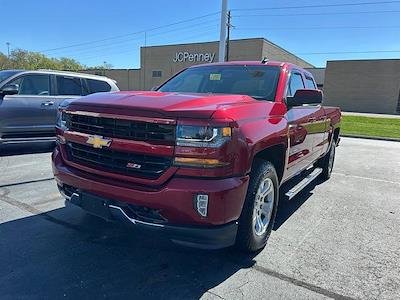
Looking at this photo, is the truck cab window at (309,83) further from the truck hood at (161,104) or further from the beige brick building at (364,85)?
the beige brick building at (364,85)

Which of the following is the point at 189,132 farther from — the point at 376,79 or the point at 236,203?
the point at 376,79

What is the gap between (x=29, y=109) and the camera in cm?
783

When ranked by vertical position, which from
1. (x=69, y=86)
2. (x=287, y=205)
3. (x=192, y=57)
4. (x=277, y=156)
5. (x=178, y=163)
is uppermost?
(x=192, y=57)

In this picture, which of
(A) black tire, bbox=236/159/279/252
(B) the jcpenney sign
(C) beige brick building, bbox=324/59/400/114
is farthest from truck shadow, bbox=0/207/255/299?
(B) the jcpenney sign

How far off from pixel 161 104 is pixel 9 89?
5.96 m

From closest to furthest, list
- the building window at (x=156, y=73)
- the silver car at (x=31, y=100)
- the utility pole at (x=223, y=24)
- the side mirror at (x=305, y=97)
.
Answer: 1. the side mirror at (x=305, y=97)
2. the silver car at (x=31, y=100)
3. the utility pole at (x=223, y=24)
4. the building window at (x=156, y=73)

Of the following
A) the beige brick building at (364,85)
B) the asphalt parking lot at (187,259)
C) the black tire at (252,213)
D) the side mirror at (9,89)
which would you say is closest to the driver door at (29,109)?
the side mirror at (9,89)

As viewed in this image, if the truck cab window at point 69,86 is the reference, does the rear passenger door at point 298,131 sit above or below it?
below

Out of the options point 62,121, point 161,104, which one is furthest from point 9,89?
point 161,104

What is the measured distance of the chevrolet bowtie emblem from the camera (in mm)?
2938

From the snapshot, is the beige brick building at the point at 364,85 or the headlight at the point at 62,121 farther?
the beige brick building at the point at 364,85

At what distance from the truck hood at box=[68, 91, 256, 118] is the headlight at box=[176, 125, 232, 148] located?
10cm

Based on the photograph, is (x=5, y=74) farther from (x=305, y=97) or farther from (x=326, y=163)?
(x=326, y=163)

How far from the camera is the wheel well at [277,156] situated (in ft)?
11.4
